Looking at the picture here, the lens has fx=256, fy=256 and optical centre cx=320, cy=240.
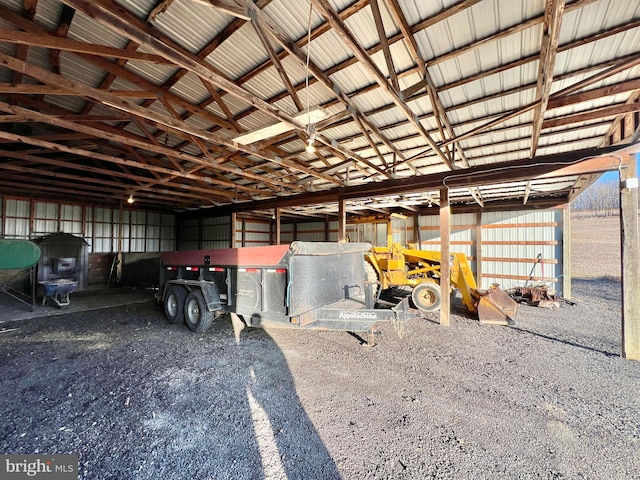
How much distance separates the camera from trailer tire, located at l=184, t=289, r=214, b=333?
16.9ft

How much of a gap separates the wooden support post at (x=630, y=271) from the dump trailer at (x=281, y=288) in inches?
149

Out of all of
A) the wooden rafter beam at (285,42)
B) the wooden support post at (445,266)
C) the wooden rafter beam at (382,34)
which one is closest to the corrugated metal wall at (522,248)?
the wooden support post at (445,266)

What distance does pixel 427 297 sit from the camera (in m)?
7.33

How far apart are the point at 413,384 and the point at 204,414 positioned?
99.6 inches

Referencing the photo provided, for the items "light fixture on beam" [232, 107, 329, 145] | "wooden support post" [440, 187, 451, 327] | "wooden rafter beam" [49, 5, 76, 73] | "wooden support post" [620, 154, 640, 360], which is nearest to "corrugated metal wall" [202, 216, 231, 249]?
"wooden support post" [440, 187, 451, 327]

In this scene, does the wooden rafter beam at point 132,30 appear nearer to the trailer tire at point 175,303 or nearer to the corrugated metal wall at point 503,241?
the trailer tire at point 175,303

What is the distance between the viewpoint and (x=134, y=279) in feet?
42.1

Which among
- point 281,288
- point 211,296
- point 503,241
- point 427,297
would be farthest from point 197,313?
point 503,241

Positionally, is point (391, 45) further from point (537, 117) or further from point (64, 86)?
point (64, 86)

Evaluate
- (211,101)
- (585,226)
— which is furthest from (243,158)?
(585,226)

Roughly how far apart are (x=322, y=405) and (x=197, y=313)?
357 cm

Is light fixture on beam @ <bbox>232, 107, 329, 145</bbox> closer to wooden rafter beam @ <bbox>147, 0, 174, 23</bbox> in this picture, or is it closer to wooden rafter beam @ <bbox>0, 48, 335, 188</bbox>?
wooden rafter beam @ <bbox>0, 48, 335, 188</bbox>

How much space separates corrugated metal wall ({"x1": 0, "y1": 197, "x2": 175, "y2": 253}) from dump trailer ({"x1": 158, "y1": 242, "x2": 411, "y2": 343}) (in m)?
10.8

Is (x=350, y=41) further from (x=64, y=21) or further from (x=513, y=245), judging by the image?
(x=513, y=245)
